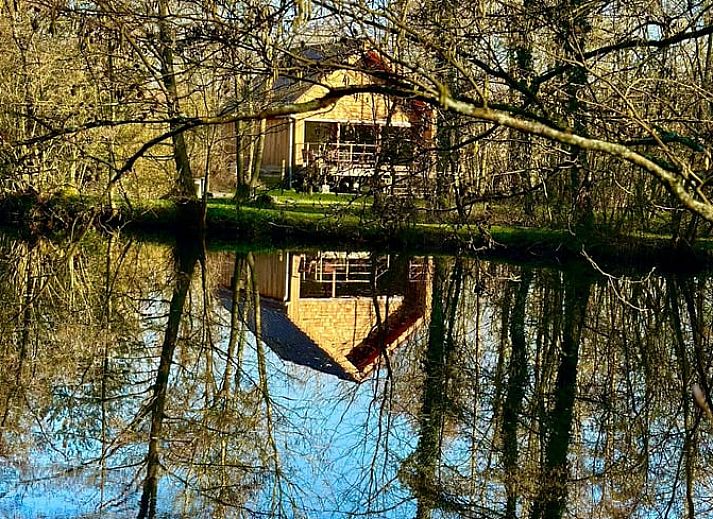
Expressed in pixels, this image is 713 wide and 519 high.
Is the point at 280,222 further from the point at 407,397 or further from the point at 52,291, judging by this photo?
the point at 407,397

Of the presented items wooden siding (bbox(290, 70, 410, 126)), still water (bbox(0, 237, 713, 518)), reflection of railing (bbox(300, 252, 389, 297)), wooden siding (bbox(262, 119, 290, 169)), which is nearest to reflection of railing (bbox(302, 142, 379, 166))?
wooden siding (bbox(290, 70, 410, 126))

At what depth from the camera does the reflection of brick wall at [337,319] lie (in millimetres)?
9094

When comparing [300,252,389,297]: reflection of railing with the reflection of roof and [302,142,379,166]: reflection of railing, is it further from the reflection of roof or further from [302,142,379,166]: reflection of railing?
the reflection of roof

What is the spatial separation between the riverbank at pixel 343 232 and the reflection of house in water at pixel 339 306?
0.71 m

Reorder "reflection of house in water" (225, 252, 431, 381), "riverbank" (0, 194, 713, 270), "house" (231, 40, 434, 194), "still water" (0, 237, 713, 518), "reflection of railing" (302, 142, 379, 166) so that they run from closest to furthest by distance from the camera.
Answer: "still water" (0, 237, 713, 518) → "house" (231, 40, 434, 194) → "reflection of house in water" (225, 252, 431, 381) → "reflection of railing" (302, 142, 379, 166) → "riverbank" (0, 194, 713, 270)

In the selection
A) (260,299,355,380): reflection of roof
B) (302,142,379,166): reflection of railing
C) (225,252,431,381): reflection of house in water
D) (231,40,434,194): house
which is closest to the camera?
(231,40,434,194): house

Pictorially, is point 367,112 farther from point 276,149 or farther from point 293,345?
point 293,345

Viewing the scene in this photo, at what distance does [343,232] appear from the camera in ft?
55.3

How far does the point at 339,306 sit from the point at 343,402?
16.8 ft

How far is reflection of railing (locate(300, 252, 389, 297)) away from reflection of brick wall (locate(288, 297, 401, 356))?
709 millimetres

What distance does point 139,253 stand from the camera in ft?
47.5

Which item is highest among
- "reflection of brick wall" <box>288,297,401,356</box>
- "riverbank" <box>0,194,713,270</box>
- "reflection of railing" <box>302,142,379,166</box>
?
"reflection of railing" <box>302,142,379,166</box>

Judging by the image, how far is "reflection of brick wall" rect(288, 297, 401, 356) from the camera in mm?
9094

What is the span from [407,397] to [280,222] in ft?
35.6
